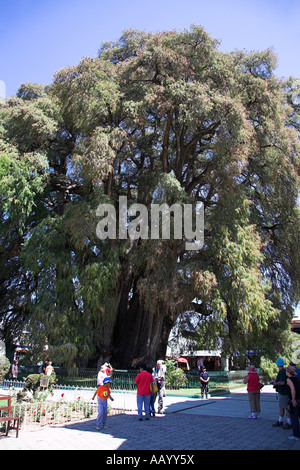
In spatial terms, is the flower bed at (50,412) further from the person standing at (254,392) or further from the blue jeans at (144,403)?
the person standing at (254,392)

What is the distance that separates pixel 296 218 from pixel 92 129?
1178 cm

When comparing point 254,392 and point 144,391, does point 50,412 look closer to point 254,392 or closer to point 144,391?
point 144,391

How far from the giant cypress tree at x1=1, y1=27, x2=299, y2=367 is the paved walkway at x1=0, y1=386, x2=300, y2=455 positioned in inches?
276

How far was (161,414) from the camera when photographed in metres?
10.2

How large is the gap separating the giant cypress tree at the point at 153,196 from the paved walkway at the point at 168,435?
23.0 feet

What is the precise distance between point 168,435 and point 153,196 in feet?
41.5

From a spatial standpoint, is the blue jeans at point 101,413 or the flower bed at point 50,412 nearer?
the blue jeans at point 101,413

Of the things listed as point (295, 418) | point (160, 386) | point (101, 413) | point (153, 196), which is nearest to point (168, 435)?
point (101, 413)

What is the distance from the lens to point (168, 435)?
23.6ft

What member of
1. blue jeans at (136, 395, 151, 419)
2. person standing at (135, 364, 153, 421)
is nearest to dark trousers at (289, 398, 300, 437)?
person standing at (135, 364, 153, 421)

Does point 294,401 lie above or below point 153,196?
below

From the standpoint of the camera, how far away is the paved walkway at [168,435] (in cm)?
629

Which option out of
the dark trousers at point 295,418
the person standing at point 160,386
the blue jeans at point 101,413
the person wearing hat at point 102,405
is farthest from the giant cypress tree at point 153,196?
the dark trousers at point 295,418

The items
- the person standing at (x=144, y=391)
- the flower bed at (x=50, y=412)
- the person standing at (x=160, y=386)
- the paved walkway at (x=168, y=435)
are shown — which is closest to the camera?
the paved walkway at (x=168, y=435)
